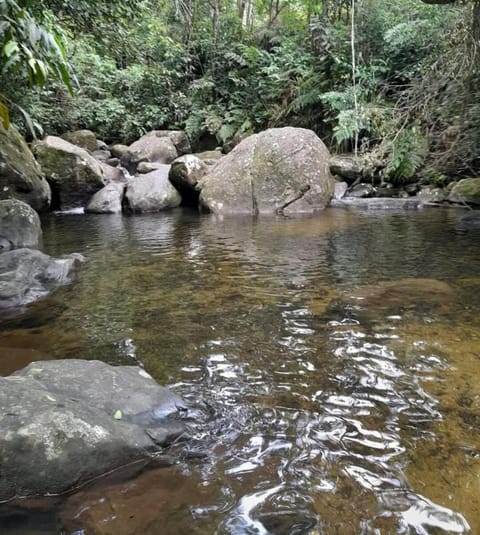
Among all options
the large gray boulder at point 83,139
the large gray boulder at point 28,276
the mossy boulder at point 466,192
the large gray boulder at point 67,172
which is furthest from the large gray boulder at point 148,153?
the large gray boulder at point 28,276

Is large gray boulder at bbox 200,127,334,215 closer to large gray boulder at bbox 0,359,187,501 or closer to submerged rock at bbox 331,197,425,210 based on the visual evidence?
submerged rock at bbox 331,197,425,210

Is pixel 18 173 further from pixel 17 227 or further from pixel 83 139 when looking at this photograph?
pixel 83 139

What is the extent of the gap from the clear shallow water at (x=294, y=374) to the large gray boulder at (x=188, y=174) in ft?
18.0

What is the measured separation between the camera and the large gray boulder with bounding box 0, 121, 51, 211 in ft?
26.5

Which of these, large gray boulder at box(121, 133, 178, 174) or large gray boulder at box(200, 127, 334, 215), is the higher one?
large gray boulder at box(121, 133, 178, 174)

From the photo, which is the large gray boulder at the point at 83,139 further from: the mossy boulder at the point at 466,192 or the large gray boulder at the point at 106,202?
the mossy boulder at the point at 466,192

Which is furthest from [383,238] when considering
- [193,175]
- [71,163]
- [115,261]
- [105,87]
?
[105,87]

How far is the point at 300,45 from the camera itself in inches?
596

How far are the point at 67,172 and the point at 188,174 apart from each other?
113 inches

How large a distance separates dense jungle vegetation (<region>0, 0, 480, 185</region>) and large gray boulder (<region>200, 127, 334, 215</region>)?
1.18m

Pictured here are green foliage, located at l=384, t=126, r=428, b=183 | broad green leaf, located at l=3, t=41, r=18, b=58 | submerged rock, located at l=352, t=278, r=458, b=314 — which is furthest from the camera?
green foliage, located at l=384, t=126, r=428, b=183

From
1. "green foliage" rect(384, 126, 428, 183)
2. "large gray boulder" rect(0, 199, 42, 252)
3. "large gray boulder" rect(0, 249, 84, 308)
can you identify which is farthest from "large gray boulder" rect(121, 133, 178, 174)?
"large gray boulder" rect(0, 249, 84, 308)

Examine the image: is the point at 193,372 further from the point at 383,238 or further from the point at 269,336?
the point at 383,238

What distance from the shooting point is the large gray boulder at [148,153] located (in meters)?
14.4
